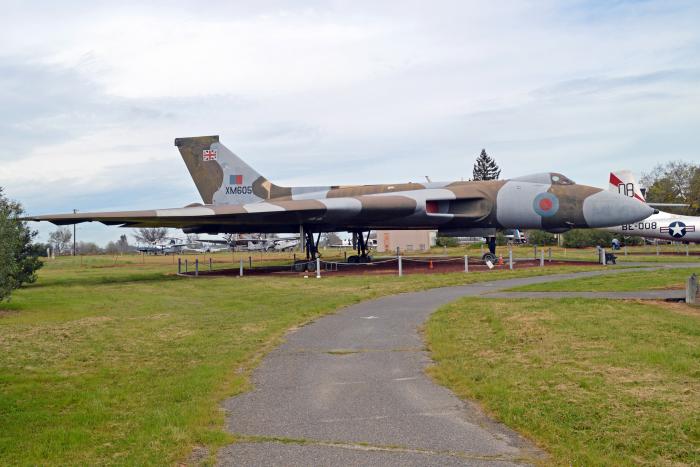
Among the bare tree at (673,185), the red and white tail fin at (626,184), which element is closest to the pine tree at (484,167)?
the bare tree at (673,185)

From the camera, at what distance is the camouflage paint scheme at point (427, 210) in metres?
27.0

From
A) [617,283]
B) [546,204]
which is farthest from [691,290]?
[546,204]

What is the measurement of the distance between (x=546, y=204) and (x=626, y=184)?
15965mm

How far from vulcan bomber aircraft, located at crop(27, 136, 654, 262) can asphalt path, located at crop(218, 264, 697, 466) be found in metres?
17.4

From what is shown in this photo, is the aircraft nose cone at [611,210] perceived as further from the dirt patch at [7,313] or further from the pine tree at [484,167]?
the pine tree at [484,167]

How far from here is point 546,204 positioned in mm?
27641

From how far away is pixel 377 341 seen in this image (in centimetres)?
1066

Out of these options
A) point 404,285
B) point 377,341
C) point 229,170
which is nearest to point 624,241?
point 229,170

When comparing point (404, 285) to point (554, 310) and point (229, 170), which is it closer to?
point (554, 310)

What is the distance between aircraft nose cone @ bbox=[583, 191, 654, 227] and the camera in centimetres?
2688

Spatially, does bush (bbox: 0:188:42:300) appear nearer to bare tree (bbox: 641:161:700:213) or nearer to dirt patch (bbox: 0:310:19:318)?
dirt patch (bbox: 0:310:19:318)

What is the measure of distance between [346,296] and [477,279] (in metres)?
6.20

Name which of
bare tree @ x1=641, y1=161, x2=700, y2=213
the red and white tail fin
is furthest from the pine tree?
the red and white tail fin

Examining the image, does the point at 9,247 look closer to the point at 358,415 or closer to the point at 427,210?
the point at 358,415
